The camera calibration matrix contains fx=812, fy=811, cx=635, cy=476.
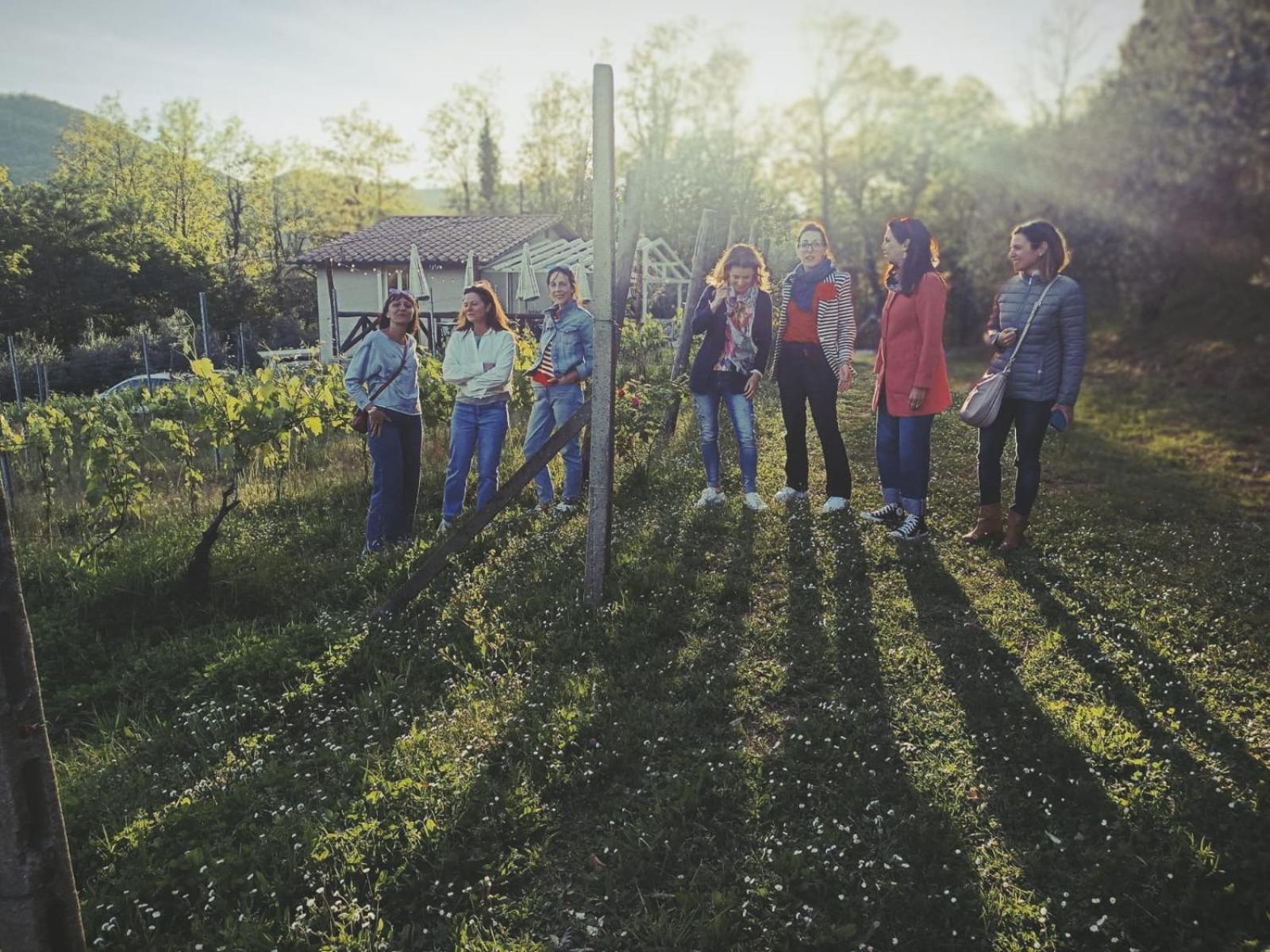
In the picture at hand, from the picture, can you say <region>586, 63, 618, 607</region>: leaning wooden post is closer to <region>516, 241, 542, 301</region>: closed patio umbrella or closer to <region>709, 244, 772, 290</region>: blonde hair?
<region>709, 244, 772, 290</region>: blonde hair

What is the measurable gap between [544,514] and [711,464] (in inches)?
54.6

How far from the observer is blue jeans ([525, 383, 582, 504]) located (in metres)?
6.52

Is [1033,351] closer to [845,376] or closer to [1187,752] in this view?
[845,376]

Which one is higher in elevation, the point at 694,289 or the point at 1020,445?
the point at 694,289

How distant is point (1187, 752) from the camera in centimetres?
317

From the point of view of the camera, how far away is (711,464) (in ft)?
21.3

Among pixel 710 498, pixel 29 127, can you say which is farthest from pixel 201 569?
pixel 29 127

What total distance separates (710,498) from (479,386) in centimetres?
199

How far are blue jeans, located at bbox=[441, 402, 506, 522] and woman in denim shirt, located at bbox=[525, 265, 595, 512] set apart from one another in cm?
35

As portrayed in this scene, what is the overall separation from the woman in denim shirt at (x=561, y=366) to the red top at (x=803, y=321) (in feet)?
4.90

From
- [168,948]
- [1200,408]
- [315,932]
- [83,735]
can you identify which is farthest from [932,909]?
[1200,408]

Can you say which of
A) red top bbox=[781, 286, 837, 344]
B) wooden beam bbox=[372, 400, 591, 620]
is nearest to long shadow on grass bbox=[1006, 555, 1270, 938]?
red top bbox=[781, 286, 837, 344]

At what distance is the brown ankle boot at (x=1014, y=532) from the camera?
211 inches

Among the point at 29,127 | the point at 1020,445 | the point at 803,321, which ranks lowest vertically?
the point at 1020,445
